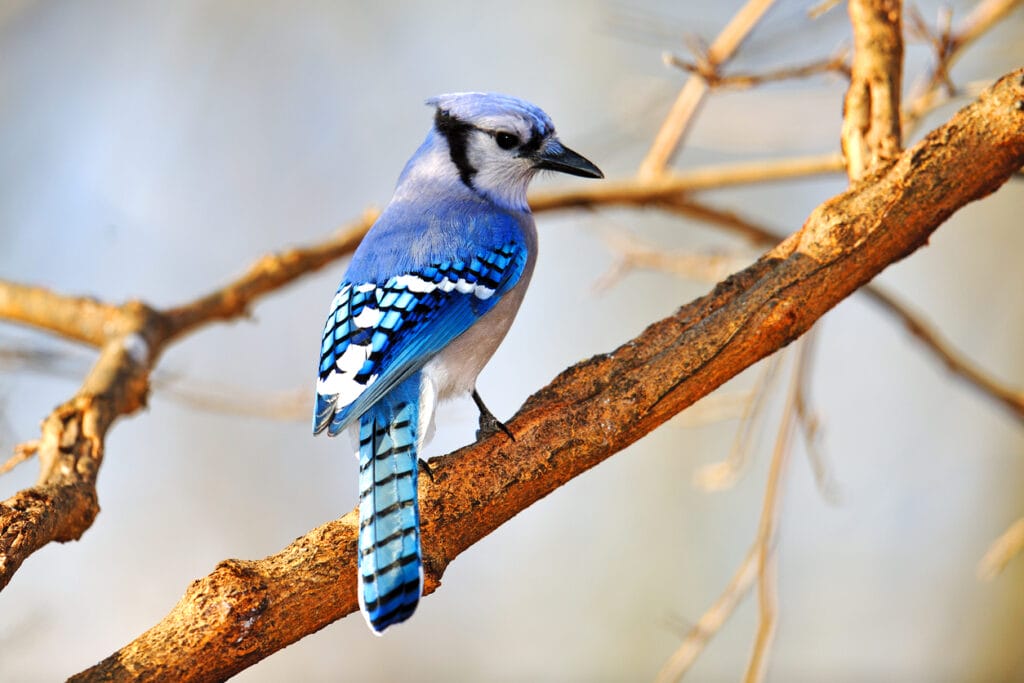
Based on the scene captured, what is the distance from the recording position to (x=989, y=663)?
4.68 m

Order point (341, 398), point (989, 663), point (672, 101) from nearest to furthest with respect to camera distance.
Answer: point (341, 398)
point (672, 101)
point (989, 663)

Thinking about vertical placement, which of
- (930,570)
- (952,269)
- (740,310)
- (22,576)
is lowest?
(740,310)

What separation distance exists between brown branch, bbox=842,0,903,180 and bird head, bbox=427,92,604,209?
2.01 feet

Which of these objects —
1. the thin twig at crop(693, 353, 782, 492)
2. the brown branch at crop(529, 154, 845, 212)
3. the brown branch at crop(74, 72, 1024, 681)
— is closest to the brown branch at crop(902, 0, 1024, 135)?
the brown branch at crop(529, 154, 845, 212)

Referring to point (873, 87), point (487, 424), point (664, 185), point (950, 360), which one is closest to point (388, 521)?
point (487, 424)

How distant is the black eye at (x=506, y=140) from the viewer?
2701mm

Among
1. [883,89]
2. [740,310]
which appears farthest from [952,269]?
[740,310]

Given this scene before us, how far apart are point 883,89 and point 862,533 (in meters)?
2.90

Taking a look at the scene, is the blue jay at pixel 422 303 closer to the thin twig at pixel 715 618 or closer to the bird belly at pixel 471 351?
the bird belly at pixel 471 351

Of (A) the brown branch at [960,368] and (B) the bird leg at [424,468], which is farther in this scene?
(A) the brown branch at [960,368]

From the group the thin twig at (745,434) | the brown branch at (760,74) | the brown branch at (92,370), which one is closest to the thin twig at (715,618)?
the thin twig at (745,434)

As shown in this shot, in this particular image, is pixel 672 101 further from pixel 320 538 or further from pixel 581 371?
pixel 320 538

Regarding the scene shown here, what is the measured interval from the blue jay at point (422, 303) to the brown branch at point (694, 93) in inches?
22.9

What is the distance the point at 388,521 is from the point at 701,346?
707 mm
